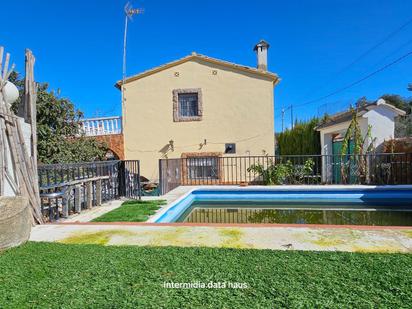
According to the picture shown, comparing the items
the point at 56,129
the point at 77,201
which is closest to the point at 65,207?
the point at 77,201

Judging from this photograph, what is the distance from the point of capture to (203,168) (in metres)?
12.7

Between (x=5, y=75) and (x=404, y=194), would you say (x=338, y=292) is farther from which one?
(x=404, y=194)

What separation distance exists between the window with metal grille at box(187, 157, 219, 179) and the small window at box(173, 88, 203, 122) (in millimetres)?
2071

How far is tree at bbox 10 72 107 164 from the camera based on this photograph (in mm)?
8883

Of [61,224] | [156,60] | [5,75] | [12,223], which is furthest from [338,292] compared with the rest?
[156,60]

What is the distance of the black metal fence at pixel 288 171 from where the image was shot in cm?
952

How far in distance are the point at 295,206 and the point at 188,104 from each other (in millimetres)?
7304

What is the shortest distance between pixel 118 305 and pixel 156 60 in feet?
43.4

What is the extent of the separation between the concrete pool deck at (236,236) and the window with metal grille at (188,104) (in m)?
8.82

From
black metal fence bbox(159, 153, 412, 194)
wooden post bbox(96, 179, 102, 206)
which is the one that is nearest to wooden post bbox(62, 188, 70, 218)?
wooden post bbox(96, 179, 102, 206)

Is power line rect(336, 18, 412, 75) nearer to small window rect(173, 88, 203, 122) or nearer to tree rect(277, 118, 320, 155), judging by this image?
tree rect(277, 118, 320, 155)

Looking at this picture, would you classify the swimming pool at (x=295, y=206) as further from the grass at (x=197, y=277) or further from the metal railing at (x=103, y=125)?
→ the metal railing at (x=103, y=125)

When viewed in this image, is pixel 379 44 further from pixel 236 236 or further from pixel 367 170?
pixel 236 236

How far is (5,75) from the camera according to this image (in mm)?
4348
